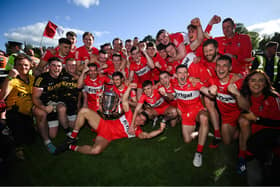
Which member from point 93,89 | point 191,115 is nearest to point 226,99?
point 191,115

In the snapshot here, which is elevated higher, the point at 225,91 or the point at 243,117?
the point at 225,91

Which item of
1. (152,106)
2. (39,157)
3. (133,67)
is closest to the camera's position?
(39,157)

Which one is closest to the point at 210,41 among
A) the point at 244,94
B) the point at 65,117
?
the point at 244,94

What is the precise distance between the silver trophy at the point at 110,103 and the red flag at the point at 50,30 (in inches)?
304

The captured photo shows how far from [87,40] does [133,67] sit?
236 cm

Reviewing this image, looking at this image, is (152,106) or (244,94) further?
(152,106)

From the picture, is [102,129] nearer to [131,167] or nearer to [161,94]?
[131,167]

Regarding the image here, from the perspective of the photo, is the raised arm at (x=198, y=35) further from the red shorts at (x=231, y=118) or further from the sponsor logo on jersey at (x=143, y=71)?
the red shorts at (x=231, y=118)

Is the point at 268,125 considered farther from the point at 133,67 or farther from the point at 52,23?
the point at 52,23

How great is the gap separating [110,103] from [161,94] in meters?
1.57

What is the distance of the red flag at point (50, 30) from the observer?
8898 mm

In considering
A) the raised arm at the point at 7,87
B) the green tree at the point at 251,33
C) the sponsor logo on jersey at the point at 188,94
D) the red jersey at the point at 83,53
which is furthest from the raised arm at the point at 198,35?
the green tree at the point at 251,33

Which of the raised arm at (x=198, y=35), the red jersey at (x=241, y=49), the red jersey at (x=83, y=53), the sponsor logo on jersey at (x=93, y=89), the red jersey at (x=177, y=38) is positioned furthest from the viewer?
the red jersey at (x=83, y=53)

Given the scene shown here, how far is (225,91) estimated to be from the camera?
350cm
